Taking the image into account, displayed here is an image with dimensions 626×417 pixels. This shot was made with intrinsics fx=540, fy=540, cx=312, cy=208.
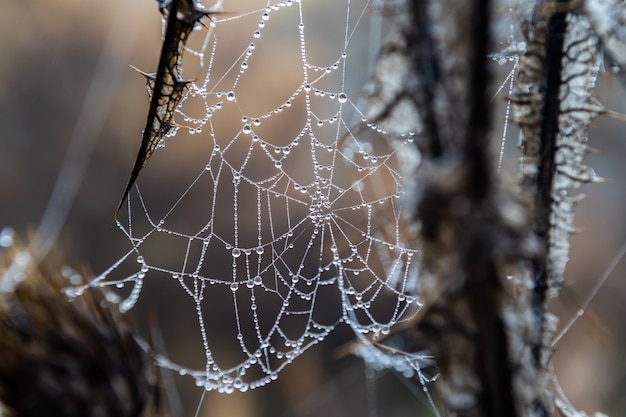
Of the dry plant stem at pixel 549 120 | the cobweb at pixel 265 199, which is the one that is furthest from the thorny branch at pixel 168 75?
the cobweb at pixel 265 199

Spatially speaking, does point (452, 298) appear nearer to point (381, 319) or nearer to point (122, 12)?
point (381, 319)

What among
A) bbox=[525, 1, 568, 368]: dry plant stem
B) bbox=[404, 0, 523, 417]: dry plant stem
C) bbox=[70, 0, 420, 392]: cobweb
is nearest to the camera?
bbox=[404, 0, 523, 417]: dry plant stem

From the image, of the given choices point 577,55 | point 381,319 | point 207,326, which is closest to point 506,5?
point 577,55

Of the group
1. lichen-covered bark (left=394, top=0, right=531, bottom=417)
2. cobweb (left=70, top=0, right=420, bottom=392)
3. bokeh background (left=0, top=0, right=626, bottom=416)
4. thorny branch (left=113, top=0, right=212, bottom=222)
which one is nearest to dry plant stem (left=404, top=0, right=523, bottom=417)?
lichen-covered bark (left=394, top=0, right=531, bottom=417)

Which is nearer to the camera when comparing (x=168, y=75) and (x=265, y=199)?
(x=168, y=75)

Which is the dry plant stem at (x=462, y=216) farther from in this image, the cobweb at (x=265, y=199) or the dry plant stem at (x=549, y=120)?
the cobweb at (x=265, y=199)

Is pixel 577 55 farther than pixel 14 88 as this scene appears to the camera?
No

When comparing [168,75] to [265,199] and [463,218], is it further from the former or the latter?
[265,199]

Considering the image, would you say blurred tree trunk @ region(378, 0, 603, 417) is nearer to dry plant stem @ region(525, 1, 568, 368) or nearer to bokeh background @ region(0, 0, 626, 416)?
dry plant stem @ region(525, 1, 568, 368)

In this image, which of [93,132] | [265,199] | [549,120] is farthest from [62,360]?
[93,132]

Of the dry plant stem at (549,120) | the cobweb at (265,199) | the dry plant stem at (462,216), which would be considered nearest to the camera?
the dry plant stem at (462,216)

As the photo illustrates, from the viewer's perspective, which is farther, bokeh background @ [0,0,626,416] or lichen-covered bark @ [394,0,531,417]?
bokeh background @ [0,0,626,416]
